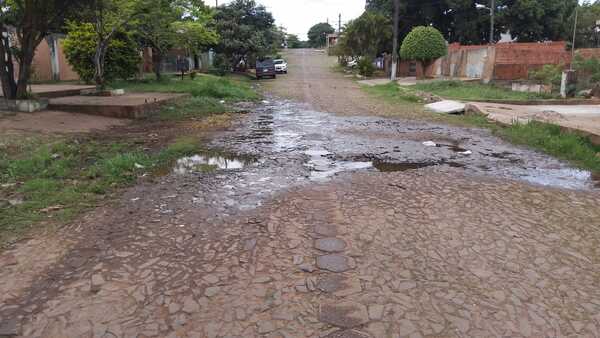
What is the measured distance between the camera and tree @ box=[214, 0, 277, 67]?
28.4 meters

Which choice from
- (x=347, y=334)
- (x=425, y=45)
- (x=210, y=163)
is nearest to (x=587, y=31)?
(x=425, y=45)

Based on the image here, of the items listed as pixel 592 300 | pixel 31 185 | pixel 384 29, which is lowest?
pixel 592 300

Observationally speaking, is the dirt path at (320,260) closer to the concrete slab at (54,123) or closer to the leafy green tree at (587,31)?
the concrete slab at (54,123)

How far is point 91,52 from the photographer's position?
16453mm

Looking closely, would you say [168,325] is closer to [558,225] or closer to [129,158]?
[558,225]

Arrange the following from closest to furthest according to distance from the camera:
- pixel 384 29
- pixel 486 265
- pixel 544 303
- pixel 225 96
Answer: pixel 544 303
pixel 486 265
pixel 225 96
pixel 384 29

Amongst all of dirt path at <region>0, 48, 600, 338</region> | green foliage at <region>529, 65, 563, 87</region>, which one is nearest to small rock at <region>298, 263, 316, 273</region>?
dirt path at <region>0, 48, 600, 338</region>

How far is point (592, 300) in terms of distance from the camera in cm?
304

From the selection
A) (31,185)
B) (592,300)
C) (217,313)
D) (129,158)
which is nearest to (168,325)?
(217,313)

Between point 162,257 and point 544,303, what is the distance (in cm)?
282

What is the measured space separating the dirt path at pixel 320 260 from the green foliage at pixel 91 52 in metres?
13.0

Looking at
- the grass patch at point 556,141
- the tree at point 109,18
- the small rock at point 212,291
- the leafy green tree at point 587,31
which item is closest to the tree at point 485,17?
the leafy green tree at point 587,31

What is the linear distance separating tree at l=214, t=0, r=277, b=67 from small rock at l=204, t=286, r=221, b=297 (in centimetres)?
2670

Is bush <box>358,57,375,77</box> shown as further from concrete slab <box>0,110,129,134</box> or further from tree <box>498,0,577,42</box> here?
concrete slab <box>0,110,129,134</box>
